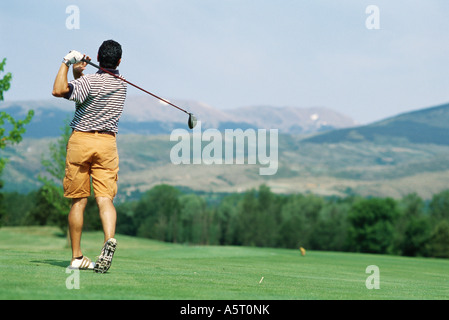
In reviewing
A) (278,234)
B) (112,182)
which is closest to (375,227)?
(278,234)

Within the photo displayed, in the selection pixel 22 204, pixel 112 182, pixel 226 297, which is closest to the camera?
pixel 226 297

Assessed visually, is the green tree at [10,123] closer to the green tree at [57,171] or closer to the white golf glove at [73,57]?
the green tree at [57,171]

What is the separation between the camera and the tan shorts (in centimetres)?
859

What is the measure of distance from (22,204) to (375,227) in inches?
3567

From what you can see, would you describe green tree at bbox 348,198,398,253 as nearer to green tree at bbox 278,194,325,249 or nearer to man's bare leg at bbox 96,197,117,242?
green tree at bbox 278,194,325,249

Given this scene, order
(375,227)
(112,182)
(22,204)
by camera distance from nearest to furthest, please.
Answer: (112,182), (375,227), (22,204)

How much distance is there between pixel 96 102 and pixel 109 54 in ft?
2.54

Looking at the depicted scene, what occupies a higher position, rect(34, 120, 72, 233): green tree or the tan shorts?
rect(34, 120, 72, 233): green tree

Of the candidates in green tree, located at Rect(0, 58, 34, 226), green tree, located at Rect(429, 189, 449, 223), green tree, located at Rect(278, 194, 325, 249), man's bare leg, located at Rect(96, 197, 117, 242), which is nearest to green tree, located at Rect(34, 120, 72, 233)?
green tree, located at Rect(0, 58, 34, 226)

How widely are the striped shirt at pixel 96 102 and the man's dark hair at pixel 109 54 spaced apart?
8.1 inches

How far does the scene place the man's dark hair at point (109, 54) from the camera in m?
8.98
